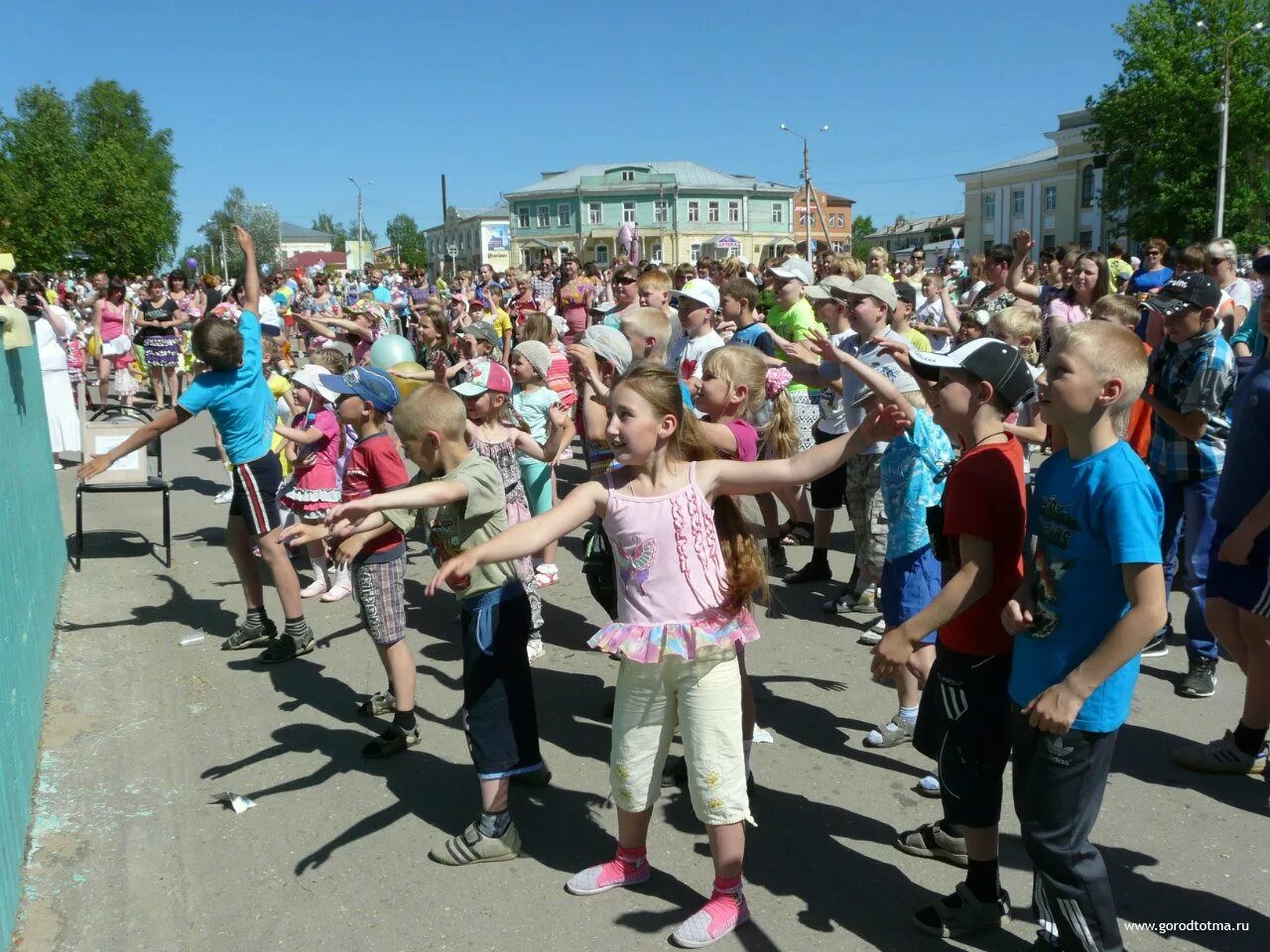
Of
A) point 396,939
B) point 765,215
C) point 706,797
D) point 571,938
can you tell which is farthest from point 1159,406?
point 765,215

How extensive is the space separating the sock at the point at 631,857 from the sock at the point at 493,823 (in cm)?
50

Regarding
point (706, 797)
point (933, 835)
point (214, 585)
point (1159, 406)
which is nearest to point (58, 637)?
point (214, 585)

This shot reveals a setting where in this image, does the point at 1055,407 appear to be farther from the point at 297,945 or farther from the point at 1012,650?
the point at 297,945

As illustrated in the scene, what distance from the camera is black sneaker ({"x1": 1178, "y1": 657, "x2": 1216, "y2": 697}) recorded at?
477cm

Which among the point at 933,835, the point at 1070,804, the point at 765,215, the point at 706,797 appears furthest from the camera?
the point at 765,215

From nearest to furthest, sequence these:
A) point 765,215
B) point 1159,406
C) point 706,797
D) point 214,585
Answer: point 706,797, point 1159,406, point 214,585, point 765,215

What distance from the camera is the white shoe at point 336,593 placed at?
6.83m

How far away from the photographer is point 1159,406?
4.76 metres

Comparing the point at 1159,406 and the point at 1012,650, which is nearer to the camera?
the point at 1012,650

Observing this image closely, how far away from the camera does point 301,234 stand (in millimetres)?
142500

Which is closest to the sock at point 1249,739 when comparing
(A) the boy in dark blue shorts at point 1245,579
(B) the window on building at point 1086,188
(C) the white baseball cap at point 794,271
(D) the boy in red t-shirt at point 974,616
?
(A) the boy in dark blue shorts at point 1245,579

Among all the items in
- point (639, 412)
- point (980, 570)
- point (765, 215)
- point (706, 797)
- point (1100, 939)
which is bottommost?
point (1100, 939)

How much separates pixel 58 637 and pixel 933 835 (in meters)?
5.41

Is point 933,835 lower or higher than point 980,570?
lower
